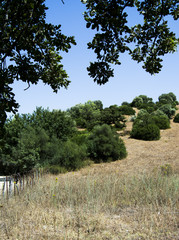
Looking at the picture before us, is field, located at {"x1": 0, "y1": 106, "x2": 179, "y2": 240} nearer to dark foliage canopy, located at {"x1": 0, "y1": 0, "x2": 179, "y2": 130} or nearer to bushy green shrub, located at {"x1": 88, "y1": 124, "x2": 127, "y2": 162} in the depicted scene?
dark foliage canopy, located at {"x1": 0, "y1": 0, "x2": 179, "y2": 130}

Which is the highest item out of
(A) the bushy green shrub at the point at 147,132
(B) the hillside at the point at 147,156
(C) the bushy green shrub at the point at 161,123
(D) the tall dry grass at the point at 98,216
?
(C) the bushy green shrub at the point at 161,123

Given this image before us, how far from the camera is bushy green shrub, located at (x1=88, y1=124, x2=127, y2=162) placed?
12305 millimetres

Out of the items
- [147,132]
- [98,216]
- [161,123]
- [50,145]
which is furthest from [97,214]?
[161,123]

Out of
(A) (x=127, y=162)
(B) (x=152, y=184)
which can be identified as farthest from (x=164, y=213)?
(A) (x=127, y=162)

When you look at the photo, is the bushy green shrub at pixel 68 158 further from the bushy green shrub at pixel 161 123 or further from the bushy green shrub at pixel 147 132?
the bushy green shrub at pixel 161 123

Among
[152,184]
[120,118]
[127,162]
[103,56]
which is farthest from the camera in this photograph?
[120,118]

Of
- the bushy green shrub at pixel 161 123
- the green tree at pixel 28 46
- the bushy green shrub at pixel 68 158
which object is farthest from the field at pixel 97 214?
the bushy green shrub at pixel 161 123

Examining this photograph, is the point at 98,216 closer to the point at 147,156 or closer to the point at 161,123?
the point at 147,156

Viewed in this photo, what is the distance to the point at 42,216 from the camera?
409 centimetres

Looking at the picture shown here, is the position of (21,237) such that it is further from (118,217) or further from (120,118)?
(120,118)

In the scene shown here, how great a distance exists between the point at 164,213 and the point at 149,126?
44.8 feet

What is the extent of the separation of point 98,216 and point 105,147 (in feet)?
27.0

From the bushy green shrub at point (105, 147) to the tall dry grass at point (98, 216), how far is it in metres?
6.66

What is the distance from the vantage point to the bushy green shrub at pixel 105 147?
12.3 m
